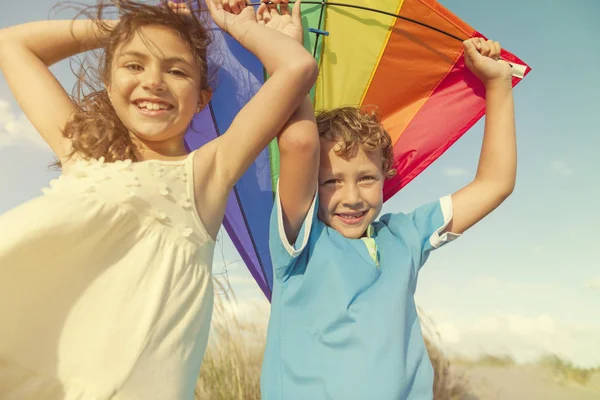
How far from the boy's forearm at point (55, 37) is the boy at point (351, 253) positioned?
0.73 metres

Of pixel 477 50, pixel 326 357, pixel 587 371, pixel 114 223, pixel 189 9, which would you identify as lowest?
pixel 587 371

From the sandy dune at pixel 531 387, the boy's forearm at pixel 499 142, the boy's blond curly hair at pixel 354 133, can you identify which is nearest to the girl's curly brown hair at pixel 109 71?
the boy's blond curly hair at pixel 354 133

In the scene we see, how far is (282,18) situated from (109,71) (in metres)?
0.68

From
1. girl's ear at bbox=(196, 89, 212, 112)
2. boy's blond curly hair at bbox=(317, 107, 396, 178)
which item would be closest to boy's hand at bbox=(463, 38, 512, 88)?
boy's blond curly hair at bbox=(317, 107, 396, 178)

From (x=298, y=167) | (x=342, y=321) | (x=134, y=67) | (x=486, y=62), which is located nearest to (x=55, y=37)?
(x=134, y=67)

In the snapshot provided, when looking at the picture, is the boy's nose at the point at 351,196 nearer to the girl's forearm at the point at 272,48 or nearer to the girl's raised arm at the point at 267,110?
the girl's raised arm at the point at 267,110

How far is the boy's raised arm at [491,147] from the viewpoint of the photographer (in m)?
2.06

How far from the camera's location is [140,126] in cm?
165

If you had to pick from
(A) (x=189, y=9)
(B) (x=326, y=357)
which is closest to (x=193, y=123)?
(A) (x=189, y=9)

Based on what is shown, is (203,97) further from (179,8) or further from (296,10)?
(296,10)

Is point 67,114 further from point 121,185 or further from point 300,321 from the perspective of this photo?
point 300,321

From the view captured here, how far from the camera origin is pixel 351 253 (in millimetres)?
1851

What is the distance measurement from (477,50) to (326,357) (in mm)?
1468

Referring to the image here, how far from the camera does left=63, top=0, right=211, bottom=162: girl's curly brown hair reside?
1.67 m
